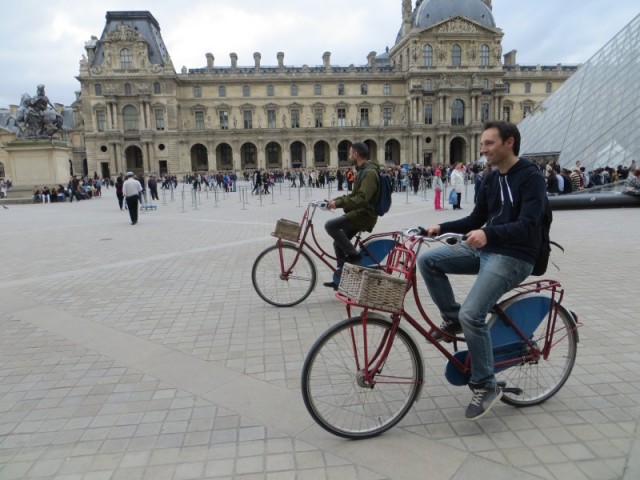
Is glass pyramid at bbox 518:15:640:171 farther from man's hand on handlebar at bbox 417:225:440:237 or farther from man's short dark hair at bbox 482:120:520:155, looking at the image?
man's hand on handlebar at bbox 417:225:440:237

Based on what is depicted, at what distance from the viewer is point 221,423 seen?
306 centimetres

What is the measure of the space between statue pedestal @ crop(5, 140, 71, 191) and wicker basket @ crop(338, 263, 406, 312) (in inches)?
1040

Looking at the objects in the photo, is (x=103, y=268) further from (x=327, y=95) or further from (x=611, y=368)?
(x=327, y=95)

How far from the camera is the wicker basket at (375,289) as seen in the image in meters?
2.56

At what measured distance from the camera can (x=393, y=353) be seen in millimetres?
2893

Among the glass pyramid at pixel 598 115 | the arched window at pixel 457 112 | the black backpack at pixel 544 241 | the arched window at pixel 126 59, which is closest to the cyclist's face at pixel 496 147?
the black backpack at pixel 544 241

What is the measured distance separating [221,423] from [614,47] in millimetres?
31050

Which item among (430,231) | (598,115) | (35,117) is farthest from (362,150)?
(35,117)

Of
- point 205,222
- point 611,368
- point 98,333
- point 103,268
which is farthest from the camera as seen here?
point 205,222

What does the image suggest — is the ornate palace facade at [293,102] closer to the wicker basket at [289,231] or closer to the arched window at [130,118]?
the arched window at [130,118]

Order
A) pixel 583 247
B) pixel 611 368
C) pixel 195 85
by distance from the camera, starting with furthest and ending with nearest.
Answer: pixel 195 85 < pixel 583 247 < pixel 611 368

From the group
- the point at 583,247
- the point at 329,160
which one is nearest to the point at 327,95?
the point at 329,160

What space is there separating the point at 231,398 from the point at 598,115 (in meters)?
25.2

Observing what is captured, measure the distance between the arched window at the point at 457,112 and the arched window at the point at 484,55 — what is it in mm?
6209
